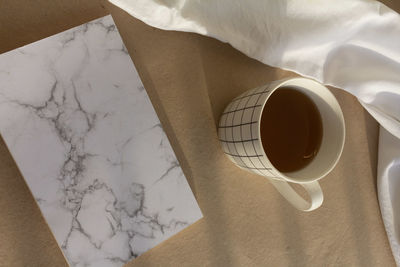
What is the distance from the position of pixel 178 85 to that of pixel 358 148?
29cm

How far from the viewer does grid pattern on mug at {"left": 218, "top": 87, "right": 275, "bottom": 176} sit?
0.37m

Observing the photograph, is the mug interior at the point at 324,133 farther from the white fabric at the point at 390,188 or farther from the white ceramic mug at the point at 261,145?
the white fabric at the point at 390,188

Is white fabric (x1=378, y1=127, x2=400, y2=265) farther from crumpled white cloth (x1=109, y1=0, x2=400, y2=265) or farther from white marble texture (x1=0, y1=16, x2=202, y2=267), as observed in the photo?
white marble texture (x1=0, y1=16, x2=202, y2=267)

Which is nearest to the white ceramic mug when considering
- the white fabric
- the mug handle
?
the mug handle

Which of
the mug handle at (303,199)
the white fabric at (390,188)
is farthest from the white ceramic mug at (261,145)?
the white fabric at (390,188)

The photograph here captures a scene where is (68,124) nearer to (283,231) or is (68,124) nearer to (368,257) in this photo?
(283,231)

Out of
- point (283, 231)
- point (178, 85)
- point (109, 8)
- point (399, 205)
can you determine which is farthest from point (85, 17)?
point (399, 205)

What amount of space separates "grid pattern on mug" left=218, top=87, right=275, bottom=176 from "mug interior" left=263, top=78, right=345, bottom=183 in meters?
0.03

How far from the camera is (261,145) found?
36cm

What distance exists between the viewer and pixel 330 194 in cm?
50

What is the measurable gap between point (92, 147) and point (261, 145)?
0.59ft

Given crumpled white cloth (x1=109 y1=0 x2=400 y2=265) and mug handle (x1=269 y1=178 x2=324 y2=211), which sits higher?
crumpled white cloth (x1=109 y1=0 x2=400 y2=265)

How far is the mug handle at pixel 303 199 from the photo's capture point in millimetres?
386

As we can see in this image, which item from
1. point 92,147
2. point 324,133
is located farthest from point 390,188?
point 92,147
